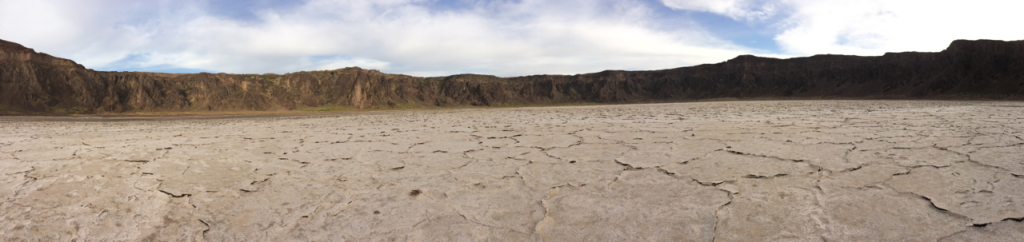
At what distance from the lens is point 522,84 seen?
6756 cm

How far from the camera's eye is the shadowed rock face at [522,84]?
37.2 metres

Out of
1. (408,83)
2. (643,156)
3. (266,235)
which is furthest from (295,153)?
(408,83)

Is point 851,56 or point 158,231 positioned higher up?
point 851,56

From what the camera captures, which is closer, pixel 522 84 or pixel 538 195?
pixel 538 195

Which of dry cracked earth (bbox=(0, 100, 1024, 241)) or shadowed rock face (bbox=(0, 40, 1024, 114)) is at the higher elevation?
shadowed rock face (bbox=(0, 40, 1024, 114))

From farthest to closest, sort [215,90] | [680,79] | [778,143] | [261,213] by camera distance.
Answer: [680,79] < [215,90] < [778,143] < [261,213]

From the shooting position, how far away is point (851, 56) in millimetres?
56938

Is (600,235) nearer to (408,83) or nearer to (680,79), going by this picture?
(408,83)

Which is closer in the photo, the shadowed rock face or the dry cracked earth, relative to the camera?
the dry cracked earth

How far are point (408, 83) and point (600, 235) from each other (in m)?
56.8

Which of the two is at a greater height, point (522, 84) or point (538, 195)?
point (522, 84)

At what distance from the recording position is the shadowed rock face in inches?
1464

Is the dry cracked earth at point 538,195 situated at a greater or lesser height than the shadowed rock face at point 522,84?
lesser

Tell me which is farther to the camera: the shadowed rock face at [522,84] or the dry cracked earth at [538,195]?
the shadowed rock face at [522,84]
